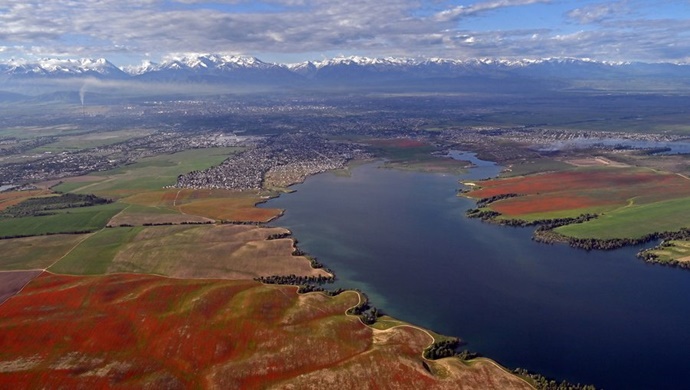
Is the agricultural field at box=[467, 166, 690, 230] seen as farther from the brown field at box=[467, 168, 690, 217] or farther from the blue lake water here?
the blue lake water

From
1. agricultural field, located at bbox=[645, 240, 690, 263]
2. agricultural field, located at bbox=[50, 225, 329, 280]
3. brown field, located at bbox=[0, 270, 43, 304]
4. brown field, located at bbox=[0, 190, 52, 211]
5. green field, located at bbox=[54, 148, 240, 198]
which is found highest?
green field, located at bbox=[54, 148, 240, 198]

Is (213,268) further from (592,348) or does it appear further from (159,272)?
(592,348)

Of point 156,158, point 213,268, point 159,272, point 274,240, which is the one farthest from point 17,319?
point 156,158

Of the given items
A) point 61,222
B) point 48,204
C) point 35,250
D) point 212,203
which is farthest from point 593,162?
point 48,204

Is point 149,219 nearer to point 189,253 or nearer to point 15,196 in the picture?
point 189,253

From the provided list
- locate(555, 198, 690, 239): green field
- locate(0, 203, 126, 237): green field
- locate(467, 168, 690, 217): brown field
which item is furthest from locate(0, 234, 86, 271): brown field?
locate(555, 198, 690, 239): green field

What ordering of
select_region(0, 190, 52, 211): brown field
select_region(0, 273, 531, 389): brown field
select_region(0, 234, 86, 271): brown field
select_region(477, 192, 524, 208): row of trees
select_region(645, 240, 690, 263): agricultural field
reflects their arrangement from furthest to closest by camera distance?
select_region(0, 190, 52, 211): brown field
select_region(477, 192, 524, 208): row of trees
select_region(0, 234, 86, 271): brown field
select_region(645, 240, 690, 263): agricultural field
select_region(0, 273, 531, 389): brown field

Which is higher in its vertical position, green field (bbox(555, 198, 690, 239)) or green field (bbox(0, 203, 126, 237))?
green field (bbox(555, 198, 690, 239))
